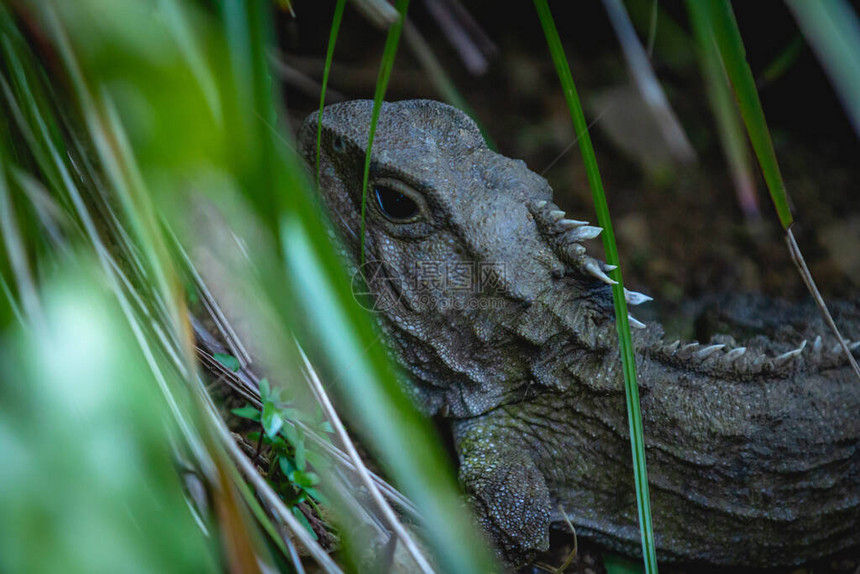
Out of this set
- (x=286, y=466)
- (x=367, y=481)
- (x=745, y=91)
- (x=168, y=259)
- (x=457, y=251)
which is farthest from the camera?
(x=457, y=251)

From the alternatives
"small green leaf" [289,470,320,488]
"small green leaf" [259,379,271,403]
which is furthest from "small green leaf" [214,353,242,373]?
"small green leaf" [289,470,320,488]

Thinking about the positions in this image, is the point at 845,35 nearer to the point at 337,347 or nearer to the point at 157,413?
the point at 337,347

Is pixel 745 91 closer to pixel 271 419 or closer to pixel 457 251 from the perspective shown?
pixel 457 251

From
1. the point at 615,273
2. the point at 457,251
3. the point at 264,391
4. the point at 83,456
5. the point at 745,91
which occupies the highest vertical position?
the point at 745,91

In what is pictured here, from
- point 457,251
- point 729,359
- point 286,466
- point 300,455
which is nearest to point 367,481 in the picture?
point 300,455

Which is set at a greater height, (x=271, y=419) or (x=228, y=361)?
(x=228, y=361)
